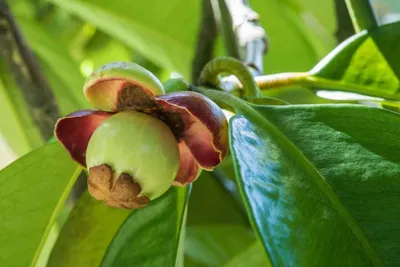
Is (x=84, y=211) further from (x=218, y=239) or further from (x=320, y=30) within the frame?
(x=320, y=30)

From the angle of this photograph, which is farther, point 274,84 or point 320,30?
point 320,30

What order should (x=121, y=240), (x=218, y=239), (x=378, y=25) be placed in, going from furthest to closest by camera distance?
(x=218, y=239), (x=378, y=25), (x=121, y=240)

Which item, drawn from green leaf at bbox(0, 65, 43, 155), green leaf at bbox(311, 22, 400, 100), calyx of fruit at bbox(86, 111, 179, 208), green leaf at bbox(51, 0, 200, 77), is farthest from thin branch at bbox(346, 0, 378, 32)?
green leaf at bbox(0, 65, 43, 155)

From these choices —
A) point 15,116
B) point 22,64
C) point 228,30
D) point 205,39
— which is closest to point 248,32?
point 228,30

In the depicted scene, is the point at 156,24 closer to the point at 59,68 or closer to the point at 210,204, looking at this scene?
the point at 59,68

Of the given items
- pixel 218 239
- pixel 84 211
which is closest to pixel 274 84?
pixel 84 211

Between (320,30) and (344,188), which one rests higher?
(344,188)
